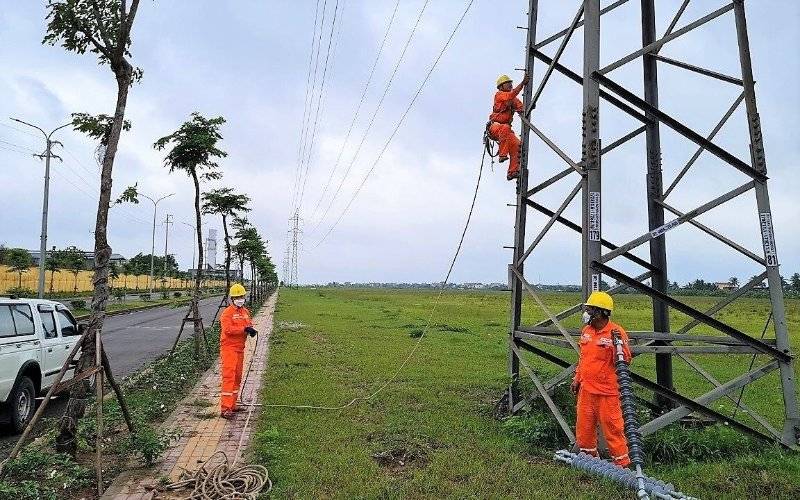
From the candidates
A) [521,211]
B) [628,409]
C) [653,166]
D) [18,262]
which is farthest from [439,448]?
[18,262]

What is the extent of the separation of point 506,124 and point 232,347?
16.3 ft

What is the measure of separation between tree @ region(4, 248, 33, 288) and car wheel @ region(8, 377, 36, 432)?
37.5 metres

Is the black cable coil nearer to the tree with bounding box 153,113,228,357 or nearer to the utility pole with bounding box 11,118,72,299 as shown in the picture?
the tree with bounding box 153,113,228,357

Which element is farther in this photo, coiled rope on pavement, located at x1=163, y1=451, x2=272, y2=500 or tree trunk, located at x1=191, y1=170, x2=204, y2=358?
tree trunk, located at x1=191, y1=170, x2=204, y2=358

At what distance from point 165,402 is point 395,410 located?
135 inches

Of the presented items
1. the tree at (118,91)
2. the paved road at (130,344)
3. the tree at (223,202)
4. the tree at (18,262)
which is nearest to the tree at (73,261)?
the tree at (18,262)

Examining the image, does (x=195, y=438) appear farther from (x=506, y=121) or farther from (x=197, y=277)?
(x=197, y=277)

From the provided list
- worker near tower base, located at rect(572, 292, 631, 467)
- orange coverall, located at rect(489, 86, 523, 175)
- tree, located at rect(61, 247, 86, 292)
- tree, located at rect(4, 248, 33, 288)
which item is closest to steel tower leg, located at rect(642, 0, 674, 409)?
orange coverall, located at rect(489, 86, 523, 175)

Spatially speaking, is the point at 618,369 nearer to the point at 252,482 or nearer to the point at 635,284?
the point at 635,284

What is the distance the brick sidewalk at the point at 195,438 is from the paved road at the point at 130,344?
195 centimetres

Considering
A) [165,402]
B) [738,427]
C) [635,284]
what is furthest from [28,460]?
[738,427]

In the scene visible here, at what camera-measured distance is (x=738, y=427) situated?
6324 millimetres

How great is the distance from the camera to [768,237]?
6.71m

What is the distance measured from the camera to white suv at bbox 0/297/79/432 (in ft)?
23.9
